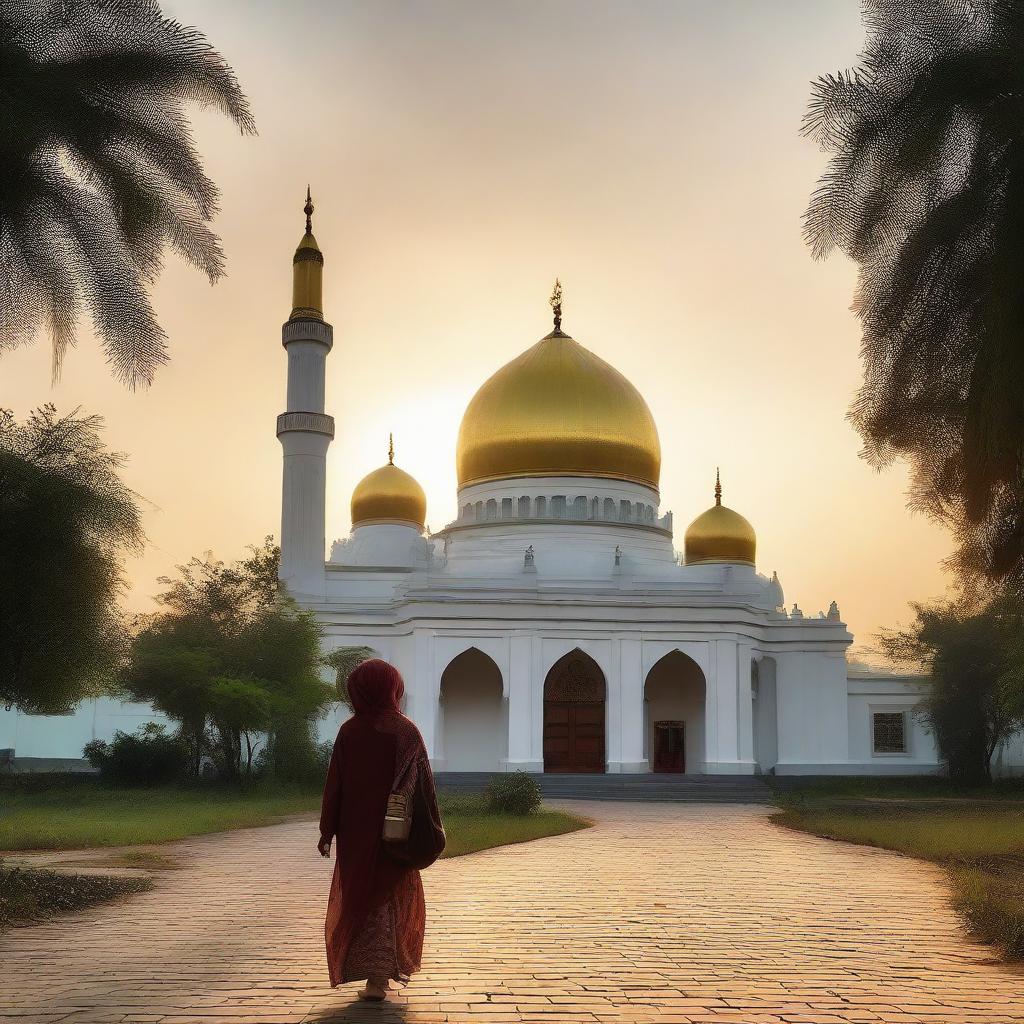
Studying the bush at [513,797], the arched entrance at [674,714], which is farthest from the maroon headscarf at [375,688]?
the arched entrance at [674,714]

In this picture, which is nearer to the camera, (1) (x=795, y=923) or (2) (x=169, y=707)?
(1) (x=795, y=923)

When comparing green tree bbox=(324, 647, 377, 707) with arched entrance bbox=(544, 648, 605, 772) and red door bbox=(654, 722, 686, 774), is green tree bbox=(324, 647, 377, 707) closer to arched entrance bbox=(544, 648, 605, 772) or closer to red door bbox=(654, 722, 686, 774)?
arched entrance bbox=(544, 648, 605, 772)

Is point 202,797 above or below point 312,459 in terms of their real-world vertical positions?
below

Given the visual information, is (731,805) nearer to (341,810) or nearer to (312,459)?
(312,459)

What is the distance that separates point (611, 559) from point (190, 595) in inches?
590

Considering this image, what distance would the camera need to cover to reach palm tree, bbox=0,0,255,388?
10.6m

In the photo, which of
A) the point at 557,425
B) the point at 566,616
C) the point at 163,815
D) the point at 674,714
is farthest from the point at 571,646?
the point at 163,815

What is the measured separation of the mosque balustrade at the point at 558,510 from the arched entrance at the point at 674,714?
485cm

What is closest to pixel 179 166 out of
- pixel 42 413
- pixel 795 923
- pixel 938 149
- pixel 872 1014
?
pixel 42 413

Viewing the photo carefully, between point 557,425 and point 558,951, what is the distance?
35.8 m

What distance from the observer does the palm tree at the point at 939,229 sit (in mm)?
10219

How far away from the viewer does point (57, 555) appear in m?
13.3

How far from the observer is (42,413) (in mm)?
15320

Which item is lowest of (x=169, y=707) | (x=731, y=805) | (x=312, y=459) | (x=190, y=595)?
(x=731, y=805)
